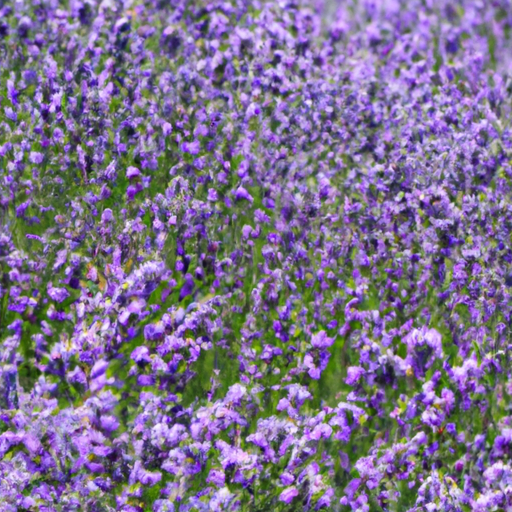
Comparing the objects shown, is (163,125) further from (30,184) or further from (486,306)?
(486,306)

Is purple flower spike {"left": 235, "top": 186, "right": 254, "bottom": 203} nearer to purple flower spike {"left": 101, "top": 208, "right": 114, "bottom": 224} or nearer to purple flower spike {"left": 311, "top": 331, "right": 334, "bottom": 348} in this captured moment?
purple flower spike {"left": 101, "top": 208, "right": 114, "bottom": 224}

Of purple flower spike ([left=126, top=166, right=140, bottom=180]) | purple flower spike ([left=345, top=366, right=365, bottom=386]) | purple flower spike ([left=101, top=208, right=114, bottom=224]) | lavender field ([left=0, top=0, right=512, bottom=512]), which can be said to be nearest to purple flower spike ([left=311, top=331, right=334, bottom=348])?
lavender field ([left=0, top=0, right=512, bottom=512])

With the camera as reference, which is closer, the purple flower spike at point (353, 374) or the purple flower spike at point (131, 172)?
the purple flower spike at point (353, 374)

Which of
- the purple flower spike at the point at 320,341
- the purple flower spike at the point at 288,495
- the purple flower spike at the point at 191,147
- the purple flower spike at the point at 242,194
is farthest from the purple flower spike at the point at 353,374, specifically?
the purple flower spike at the point at 191,147

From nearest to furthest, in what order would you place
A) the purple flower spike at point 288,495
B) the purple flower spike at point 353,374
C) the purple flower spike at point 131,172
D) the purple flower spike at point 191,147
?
the purple flower spike at point 288,495 < the purple flower spike at point 353,374 < the purple flower spike at point 131,172 < the purple flower spike at point 191,147

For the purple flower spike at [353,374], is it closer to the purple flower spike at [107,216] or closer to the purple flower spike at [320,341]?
the purple flower spike at [320,341]

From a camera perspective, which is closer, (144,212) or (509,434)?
(509,434)

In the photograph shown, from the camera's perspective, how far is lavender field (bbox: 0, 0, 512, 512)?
3.22 metres

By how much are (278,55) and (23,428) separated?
290 cm

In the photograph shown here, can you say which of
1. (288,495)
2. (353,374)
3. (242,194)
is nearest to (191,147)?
(242,194)

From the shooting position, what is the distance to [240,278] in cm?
408

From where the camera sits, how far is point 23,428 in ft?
10.5

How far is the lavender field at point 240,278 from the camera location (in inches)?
127

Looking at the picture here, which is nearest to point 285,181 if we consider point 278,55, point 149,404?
point 278,55
